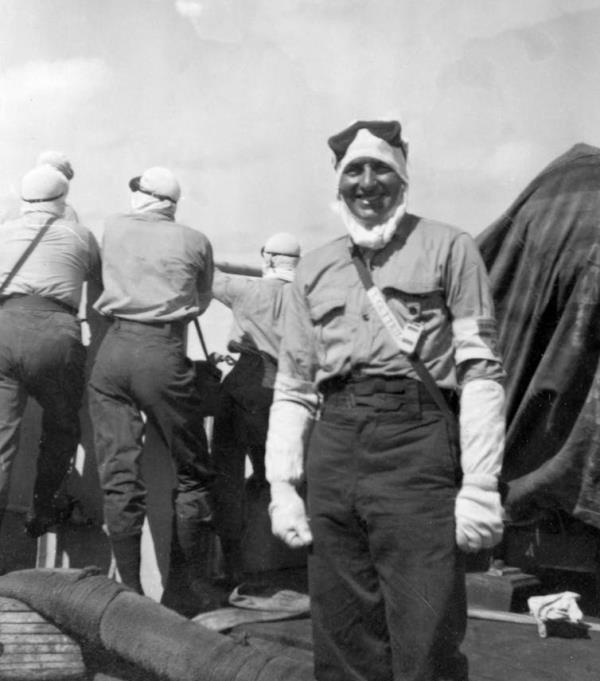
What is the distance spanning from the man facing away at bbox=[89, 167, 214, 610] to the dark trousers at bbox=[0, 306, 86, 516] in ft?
0.62

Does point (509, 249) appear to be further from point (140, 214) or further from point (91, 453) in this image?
point (91, 453)

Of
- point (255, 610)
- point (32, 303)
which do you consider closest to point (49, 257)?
point (32, 303)

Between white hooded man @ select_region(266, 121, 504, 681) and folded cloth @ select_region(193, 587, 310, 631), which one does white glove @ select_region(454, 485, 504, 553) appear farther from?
folded cloth @ select_region(193, 587, 310, 631)

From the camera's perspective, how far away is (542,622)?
4.19m

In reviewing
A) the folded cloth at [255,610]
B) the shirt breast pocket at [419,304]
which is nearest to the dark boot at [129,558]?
the folded cloth at [255,610]

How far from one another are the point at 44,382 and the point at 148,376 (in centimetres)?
61

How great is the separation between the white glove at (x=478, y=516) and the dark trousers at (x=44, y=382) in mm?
2780

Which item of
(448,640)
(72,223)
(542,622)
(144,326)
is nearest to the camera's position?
(448,640)

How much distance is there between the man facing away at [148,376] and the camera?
4758mm

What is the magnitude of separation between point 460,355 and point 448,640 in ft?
2.86

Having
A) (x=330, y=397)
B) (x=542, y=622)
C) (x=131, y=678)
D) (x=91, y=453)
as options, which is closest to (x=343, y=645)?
(x=330, y=397)

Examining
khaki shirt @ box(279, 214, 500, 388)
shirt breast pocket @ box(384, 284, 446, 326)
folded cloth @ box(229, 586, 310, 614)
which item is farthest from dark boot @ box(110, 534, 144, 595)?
shirt breast pocket @ box(384, 284, 446, 326)

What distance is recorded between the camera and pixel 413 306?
304 cm

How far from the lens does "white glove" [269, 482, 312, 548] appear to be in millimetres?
3139
